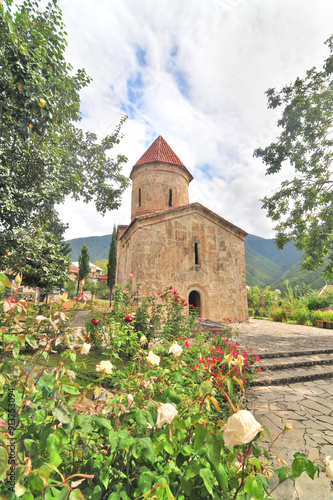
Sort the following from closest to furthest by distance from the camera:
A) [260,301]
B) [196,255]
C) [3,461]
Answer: [3,461] < [196,255] < [260,301]

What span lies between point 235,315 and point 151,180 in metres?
9.32

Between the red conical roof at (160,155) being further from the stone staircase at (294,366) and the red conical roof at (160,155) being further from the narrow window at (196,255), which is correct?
the stone staircase at (294,366)

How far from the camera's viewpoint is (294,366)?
573 cm

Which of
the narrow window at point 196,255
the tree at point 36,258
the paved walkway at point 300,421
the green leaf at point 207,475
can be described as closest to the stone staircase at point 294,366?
the paved walkway at point 300,421

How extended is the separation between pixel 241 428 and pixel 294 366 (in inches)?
243

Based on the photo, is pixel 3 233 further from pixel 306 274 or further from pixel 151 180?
pixel 306 274

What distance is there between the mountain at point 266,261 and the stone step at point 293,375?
49.3 metres

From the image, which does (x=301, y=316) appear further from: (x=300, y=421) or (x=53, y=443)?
(x=53, y=443)

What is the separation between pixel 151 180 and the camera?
1423cm

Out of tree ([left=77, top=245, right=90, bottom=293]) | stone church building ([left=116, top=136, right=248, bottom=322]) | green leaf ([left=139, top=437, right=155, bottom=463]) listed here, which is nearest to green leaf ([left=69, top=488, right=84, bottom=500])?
green leaf ([left=139, top=437, right=155, bottom=463])

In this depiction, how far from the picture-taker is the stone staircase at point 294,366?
4.89 m

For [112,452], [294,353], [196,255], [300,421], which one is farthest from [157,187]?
[112,452]

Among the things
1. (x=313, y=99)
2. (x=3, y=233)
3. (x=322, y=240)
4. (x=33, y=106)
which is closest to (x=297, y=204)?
(x=322, y=240)

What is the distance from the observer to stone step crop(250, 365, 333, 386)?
15.5 ft
